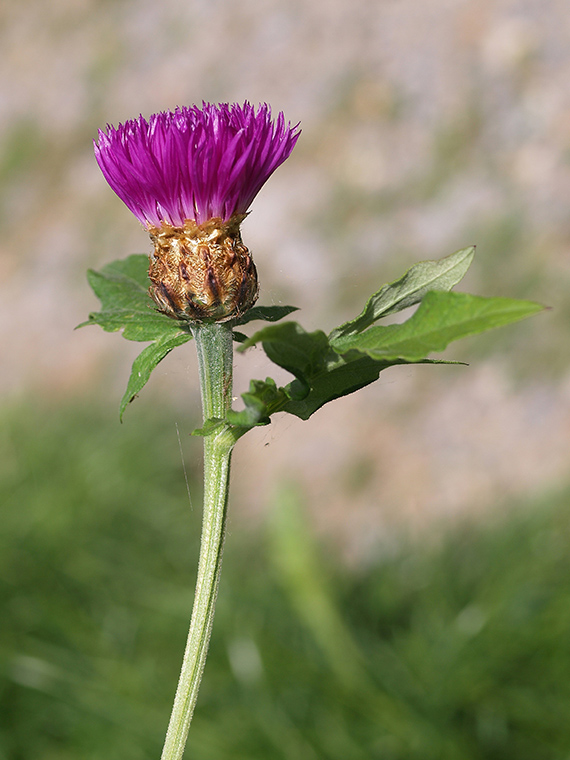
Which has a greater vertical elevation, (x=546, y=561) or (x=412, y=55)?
(x=412, y=55)

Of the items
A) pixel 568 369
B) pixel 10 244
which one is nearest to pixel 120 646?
pixel 568 369

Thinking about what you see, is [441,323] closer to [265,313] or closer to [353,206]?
[265,313]

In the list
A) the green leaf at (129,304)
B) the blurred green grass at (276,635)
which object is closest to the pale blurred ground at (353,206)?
the blurred green grass at (276,635)

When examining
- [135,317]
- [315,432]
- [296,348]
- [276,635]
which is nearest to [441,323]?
[296,348]

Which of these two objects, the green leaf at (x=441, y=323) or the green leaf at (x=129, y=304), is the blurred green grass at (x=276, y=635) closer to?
the green leaf at (x=129, y=304)

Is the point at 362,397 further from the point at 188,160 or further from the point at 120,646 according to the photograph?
the point at 188,160

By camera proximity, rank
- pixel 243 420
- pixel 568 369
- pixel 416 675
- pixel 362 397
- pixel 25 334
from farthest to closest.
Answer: pixel 25 334 < pixel 362 397 < pixel 568 369 < pixel 416 675 < pixel 243 420
